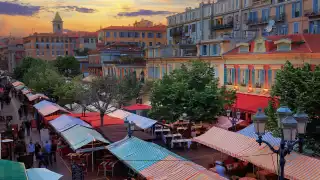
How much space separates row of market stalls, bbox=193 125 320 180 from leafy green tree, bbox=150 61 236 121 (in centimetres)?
446

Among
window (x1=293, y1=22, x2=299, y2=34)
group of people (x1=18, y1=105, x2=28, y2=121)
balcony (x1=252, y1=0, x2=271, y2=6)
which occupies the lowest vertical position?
group of people (x1=18, y1=105, x2=28, y2=121)

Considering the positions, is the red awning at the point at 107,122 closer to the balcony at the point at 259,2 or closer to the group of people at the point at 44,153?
the group of people at the point at 44,153

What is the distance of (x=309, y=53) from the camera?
2525cm

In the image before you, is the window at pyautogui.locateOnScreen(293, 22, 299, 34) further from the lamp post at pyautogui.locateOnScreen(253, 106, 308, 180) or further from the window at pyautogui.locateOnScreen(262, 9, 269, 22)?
the lamp post at pyautogui.locateOnScreen(253, 106, 308, 180)

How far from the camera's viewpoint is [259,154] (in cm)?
→ 1483

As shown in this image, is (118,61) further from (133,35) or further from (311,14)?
(133,35)

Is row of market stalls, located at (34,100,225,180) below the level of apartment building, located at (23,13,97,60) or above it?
below

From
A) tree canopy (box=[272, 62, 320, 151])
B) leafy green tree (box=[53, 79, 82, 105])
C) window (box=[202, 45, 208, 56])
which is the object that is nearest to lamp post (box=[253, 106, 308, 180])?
tree canopy (box=[272, 62, 320, 151])

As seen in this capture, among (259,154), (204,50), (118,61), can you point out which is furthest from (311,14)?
(259,154)

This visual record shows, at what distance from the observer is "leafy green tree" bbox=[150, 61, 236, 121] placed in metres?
23.6

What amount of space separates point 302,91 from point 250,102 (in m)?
13.3

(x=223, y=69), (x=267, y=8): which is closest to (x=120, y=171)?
(x=223, y=69)

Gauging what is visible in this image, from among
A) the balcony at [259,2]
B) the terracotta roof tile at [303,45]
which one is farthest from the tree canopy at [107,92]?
the balcony at [259,2]

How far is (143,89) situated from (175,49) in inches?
236
